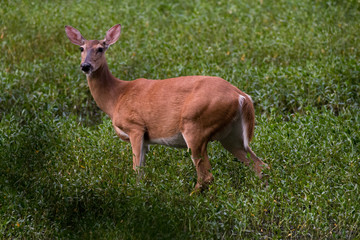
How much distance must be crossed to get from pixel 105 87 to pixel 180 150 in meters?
1.08

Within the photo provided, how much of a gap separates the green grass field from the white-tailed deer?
0.26 metres

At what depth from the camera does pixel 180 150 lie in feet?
22.3

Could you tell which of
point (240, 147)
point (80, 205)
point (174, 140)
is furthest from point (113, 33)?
point (80, 205)

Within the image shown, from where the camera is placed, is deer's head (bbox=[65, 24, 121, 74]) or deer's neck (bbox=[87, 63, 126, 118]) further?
deer's neck (bbox=[87, 63, 126, 118])

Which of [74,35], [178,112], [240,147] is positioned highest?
[74,35]

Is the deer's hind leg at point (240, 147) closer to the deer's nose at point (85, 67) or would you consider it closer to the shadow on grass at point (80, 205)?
the shadow on grass at point (80, 205)

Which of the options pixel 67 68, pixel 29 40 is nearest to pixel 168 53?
pixel 67 68

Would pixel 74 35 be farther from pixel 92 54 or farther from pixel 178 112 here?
pixel 178 112

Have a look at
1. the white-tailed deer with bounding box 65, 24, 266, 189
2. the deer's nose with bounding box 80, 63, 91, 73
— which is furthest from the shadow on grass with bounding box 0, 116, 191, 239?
the deer's nose with bounding box 80, 63, 91, 73

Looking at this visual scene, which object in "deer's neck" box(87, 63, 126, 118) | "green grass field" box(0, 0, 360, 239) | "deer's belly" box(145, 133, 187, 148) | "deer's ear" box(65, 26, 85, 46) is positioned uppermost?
"deer's ear" box(65, 26, 85, 46)

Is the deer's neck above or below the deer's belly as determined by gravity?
above

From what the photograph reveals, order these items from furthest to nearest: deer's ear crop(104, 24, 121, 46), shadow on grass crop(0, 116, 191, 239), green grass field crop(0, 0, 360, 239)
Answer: deer's ear crop(104, 24, 121, 46)
green grass field crop(0, 0, 360, 239)
shadow on grass crop(0, 116, 191, 239)

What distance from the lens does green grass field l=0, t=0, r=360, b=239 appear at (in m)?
5.20

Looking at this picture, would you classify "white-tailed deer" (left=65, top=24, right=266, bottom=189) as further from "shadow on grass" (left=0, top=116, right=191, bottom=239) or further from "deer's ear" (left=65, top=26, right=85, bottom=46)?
"shadow on grass" (left=0, top=116, right=191, bottom=239)
